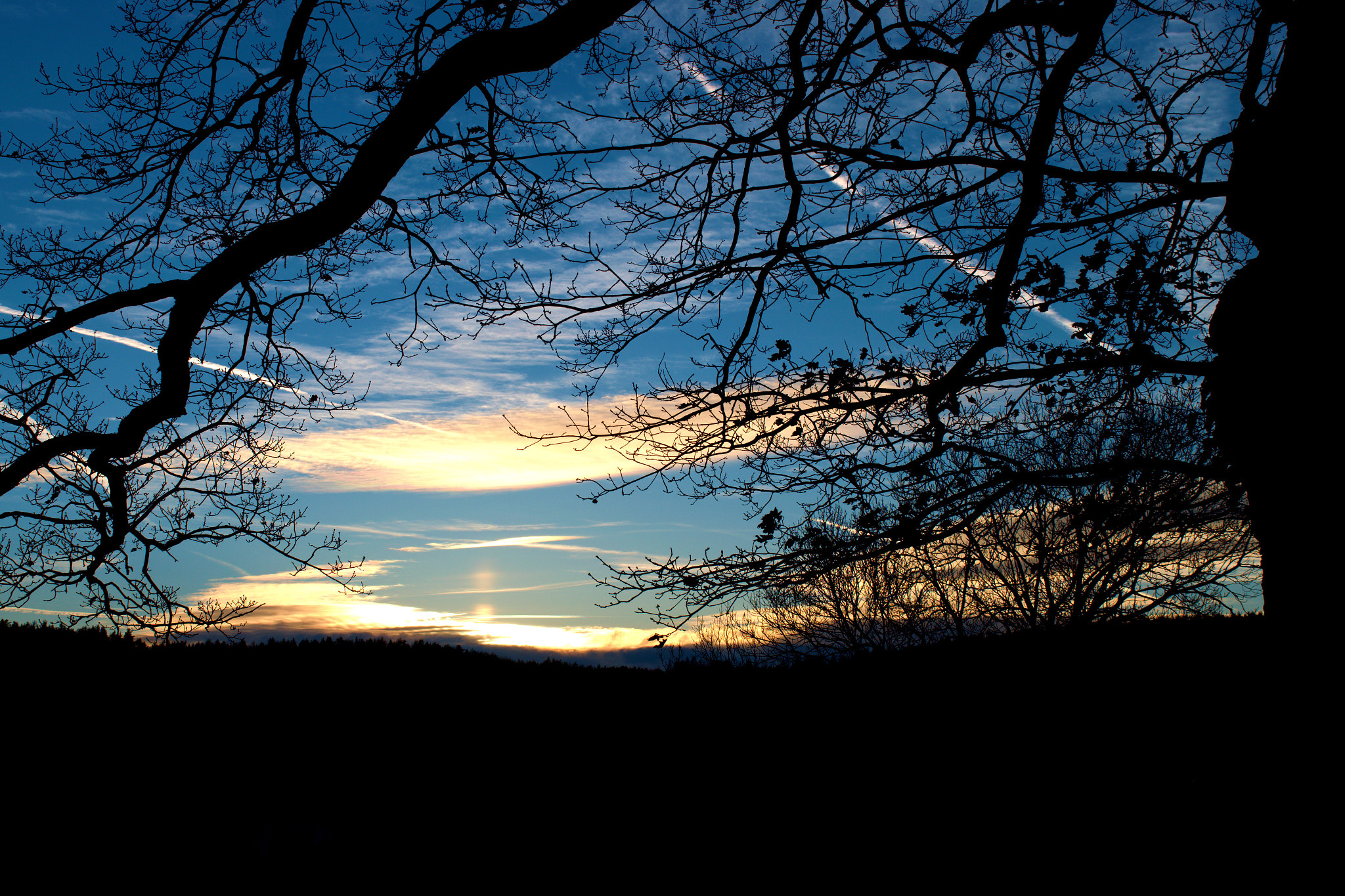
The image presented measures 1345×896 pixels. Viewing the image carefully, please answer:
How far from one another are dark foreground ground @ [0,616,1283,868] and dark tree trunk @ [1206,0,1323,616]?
0.80 metres

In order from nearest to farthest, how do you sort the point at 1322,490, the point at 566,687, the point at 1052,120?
the point at 1322,490 < the point at 1052,120 < the point at 566,687

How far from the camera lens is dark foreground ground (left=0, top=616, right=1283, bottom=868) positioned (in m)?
5.27

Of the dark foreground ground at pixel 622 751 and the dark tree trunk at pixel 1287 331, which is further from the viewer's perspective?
Answer: the dark foreground ground at pixel 622 751

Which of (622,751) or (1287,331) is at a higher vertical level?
(1287,331)

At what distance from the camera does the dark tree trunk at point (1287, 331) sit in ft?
13.6

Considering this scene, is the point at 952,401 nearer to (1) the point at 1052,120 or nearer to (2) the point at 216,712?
(1) the point at 1052,120

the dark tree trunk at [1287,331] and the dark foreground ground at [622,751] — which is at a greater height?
the dark tree trunk at [1287,331]

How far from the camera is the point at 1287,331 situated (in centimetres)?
442

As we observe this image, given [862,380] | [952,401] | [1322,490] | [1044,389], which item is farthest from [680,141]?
[1322,490]

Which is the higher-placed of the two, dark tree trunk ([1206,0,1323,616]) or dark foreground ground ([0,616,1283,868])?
dark tree trunk ([1206,0,1323,616])

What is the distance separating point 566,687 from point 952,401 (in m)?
5.14

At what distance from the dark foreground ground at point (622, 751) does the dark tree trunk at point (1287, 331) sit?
2.61 feet

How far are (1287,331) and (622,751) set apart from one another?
572cm

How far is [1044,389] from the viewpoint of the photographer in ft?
23.6
